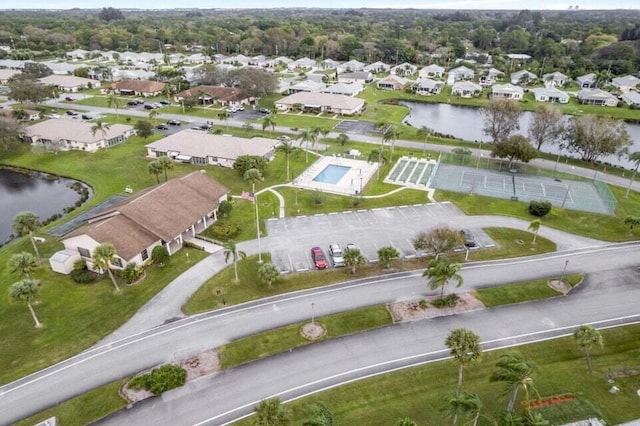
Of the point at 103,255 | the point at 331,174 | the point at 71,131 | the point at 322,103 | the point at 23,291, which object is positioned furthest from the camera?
the point at 322,103

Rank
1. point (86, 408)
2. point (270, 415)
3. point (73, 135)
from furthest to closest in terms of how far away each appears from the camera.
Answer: point (73, 135) → point (86, 408) → point (270, 415)

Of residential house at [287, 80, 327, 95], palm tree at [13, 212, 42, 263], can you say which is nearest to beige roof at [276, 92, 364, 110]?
residential house at [287, 80, 327, 95]

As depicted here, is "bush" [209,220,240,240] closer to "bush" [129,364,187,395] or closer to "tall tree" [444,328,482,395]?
"bush" [129,364,187,395]

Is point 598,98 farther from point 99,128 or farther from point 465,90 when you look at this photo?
point 99,128

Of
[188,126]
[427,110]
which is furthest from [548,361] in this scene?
[427,110]

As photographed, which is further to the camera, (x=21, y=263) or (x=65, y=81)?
(x=65, y=81)

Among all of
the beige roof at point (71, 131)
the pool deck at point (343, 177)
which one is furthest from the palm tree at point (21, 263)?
the beige roof at point (71, 131)

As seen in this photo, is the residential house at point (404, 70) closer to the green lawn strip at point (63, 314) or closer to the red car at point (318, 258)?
the red car at point (318, 258)

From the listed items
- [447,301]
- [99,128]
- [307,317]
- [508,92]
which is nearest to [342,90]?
[508,92]
